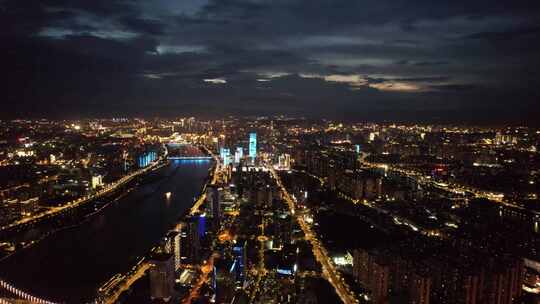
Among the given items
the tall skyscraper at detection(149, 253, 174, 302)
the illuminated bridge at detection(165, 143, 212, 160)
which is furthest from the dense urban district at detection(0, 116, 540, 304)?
the illuminated bridge at detection(165, 143, 212, 160)

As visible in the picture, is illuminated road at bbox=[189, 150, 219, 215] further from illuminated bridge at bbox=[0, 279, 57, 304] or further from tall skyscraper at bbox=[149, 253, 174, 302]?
illuminated bridge at bbox=[0, 279, 57, 304]

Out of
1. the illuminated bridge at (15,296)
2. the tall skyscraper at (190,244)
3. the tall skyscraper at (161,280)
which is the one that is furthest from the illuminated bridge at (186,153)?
the tall skyscraper at (161,280)

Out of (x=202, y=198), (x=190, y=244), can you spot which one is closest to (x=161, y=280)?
(x=190, y=244)

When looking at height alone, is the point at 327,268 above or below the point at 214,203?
below

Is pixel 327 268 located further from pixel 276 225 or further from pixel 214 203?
pixel 214 203

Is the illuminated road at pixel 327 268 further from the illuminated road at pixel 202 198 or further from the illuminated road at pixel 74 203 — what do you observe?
the illuminated road at pixel 74 203

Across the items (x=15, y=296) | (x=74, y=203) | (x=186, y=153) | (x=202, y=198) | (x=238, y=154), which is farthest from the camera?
(x=186, y=153)

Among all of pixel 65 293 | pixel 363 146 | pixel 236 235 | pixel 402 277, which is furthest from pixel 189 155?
pixel 402 277
